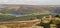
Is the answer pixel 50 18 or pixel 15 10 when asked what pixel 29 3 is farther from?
pixel 50 18

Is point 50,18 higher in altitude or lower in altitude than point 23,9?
lower

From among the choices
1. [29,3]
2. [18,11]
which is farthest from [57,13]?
[18,11]

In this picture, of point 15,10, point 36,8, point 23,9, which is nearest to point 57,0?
point 36,8

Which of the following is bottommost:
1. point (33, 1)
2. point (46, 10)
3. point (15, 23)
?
point (15, 23)

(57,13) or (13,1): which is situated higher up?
(13,1)

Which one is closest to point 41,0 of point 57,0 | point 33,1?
point 33,1

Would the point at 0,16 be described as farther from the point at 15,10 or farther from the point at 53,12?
the point at 53,12

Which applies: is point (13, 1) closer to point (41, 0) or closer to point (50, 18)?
point (41, 0)

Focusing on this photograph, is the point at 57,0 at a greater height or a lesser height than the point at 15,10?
greater
